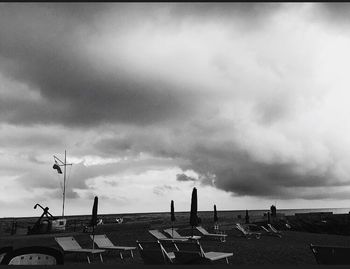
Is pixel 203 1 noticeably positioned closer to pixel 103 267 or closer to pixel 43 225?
pixel 103 267

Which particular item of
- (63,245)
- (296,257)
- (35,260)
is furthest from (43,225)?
(35,260)

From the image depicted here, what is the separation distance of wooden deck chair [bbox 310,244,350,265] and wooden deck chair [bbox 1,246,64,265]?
14.1ft

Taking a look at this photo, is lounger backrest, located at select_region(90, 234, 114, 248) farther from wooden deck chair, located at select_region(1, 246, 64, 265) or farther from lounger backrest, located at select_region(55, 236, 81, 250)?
wooden deck chair, located at select_region(1, 246, 64, 265)

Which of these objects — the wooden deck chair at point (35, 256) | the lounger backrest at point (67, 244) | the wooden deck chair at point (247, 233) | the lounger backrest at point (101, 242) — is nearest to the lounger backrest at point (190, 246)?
the wooden deck chair at point (35, 256)

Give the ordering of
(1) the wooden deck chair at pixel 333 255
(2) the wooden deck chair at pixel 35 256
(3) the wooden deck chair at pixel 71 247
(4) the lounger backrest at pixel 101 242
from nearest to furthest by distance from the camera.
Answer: (2) the wooden deck chair at pixel 35 256, (1) the wooden deck chair at pixel 333 255, (3) the wooden deck chair at pixel 71 247, (4) the lounger backrest at pixel 101 242

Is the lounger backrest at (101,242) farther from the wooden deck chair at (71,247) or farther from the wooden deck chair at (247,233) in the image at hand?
the wooden deck chair at (247,233)

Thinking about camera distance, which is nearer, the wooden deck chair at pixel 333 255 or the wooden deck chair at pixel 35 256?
the wooden deck chair at pixel 35 256

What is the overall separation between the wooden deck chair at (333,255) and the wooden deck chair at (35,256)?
169 inches

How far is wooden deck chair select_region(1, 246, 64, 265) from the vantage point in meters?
3.22

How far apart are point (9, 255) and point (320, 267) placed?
2.65 meters

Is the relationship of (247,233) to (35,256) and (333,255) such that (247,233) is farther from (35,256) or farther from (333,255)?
(35,256)

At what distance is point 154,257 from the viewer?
6.92 meters

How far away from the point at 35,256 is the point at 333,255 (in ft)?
15.4

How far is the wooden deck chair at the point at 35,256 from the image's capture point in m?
3.22
